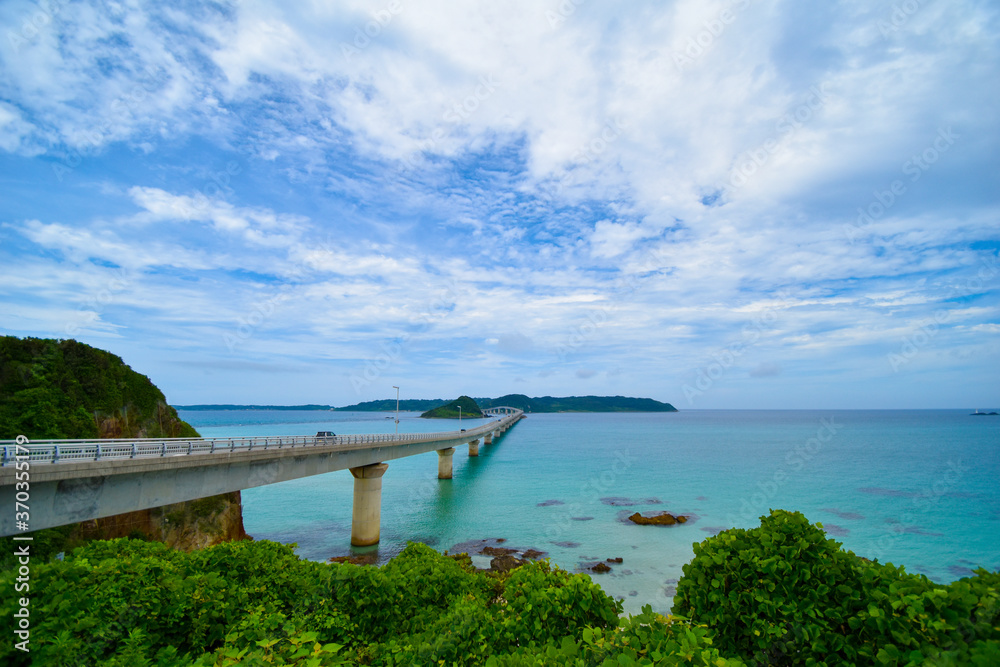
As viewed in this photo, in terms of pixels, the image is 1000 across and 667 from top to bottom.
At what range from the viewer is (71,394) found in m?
24.4

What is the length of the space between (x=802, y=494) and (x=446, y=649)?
61137mm

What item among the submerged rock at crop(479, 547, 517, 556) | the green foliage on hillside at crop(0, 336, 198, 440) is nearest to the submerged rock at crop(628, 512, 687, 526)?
the submerged rock at crop(479, 547, 517, 556)

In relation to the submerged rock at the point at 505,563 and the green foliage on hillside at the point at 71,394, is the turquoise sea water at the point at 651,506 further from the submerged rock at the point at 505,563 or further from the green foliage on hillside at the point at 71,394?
the green foliage on hillside at the point at 71,394

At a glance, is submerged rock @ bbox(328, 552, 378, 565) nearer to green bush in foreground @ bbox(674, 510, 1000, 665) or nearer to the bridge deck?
the bridge deck

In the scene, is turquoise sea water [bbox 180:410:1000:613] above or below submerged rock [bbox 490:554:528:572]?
below

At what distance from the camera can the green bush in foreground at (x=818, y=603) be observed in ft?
16.1

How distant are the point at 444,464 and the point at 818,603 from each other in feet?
214

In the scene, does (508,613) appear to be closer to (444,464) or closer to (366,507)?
(366,507)

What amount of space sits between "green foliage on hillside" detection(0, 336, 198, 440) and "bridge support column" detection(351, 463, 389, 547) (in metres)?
13.2

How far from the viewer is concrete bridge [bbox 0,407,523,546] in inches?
550

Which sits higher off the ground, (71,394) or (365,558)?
(71,394)

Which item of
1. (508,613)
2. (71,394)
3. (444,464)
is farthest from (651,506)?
(71,394)

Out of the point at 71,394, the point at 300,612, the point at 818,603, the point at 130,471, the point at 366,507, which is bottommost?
the point at 366,507

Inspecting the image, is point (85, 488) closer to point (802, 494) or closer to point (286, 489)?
point (286, 489)
